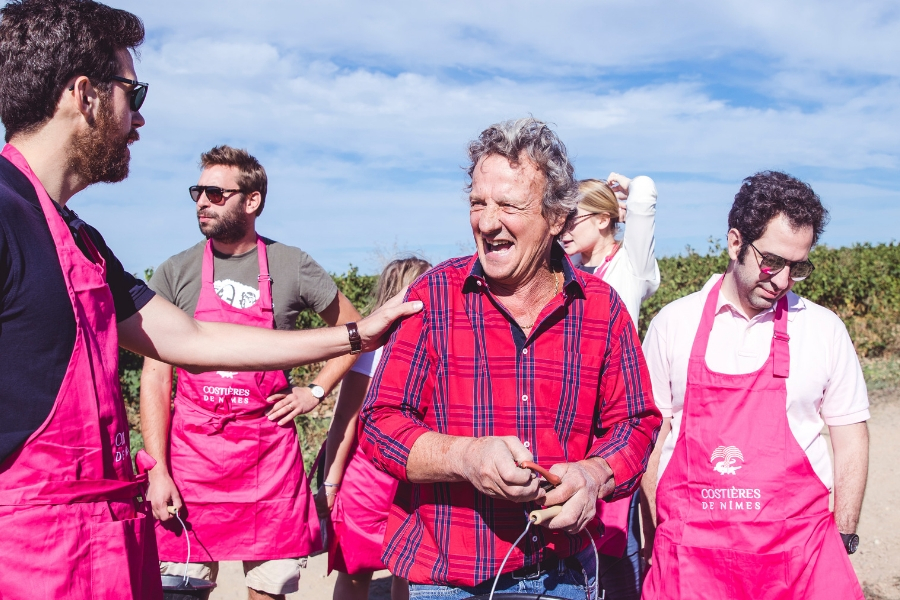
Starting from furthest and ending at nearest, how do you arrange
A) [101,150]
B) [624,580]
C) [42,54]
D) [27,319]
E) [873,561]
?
[873,561], [624,580], [101,150], [42,54], [27,319]

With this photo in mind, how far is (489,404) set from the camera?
2.36m

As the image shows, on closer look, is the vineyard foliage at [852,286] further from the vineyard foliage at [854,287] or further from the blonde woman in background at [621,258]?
the blonde woman in background at [621,258]

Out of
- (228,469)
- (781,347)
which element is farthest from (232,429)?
(781,347)

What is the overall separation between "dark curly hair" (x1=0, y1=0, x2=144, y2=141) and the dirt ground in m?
4.18

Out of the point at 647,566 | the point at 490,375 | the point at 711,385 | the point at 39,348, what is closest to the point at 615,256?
the point at 711,385

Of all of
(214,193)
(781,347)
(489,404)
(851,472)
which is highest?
(214,193)

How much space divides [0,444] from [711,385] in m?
2.27

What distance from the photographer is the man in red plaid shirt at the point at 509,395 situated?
2.26 meters

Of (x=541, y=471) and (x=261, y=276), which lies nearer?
(x=541, y=471)

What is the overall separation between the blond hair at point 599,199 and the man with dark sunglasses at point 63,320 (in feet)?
8.20

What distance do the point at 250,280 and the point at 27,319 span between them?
6.87 ft

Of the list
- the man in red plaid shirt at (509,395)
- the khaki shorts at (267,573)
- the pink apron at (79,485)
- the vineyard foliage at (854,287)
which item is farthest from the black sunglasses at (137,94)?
the vineyard foliage at (854,287)

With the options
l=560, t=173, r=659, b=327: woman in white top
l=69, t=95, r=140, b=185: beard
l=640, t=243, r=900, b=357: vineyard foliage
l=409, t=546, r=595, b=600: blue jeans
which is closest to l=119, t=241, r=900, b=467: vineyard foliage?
l=640, t=243, r=900, b=357: vineyard foliage

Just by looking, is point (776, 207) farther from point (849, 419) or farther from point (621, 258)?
point (621, 258)
